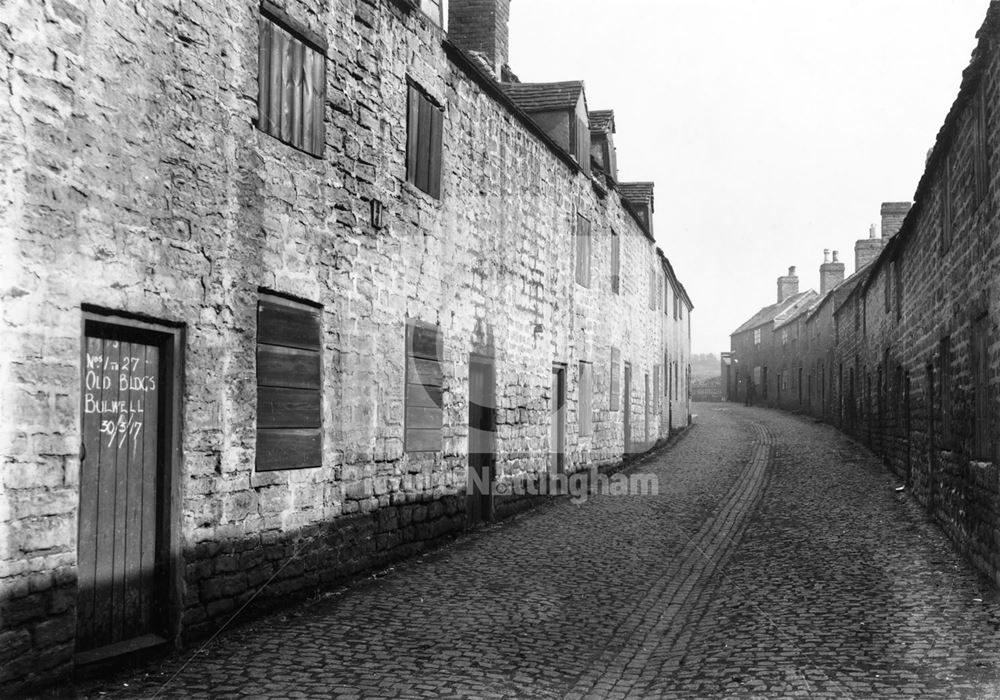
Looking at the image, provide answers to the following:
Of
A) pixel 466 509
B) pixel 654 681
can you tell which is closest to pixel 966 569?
pixel 654 681

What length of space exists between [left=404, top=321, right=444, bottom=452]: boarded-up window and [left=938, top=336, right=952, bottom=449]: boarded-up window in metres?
5.93

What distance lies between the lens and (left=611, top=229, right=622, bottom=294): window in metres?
19.4

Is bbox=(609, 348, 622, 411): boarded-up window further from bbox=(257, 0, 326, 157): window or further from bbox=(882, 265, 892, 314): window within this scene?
bbox=(257, 0, 326, 157): window

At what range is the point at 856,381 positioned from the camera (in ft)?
83.8

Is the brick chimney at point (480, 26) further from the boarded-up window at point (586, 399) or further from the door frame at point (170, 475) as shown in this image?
the door frame at point (170, 475)

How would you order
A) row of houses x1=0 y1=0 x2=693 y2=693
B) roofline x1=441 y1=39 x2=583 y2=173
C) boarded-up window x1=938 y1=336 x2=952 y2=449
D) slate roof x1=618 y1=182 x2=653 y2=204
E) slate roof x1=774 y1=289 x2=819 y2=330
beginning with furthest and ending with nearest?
slate roof x1=774 y1=289 x2=819 y2=330, slate roof x1=618 y1=182 x2=653 y2=204, roofline x1=441 y1=39 x2=583 y2=173, boarded-up window x1=938 y1=336 x2=952 y2=449, row of houses x1=0 y1=0 x2=693 y2=693

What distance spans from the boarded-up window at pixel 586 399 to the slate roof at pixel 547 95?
4.61m

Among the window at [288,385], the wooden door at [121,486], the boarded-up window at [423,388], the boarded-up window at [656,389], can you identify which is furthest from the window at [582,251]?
the wooden door at [121,486]

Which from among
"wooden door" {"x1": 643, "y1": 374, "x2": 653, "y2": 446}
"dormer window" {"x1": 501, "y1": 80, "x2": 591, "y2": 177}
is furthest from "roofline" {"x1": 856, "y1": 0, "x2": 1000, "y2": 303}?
"wooden door" {"x1": 643, "y1": 374, "x2": 653, "y2": 446}

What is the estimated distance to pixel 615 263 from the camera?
1961 centimetres

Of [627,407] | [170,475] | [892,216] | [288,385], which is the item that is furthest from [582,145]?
[892,216]

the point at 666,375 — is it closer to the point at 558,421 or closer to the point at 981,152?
the point at 558,421

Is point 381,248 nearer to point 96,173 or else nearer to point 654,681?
point 96,173

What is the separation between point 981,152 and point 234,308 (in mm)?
7099
